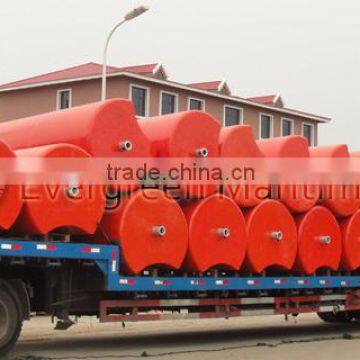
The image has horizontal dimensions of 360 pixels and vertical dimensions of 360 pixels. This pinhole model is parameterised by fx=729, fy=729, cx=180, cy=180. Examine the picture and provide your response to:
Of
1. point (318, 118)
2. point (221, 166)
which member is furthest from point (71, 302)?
point (318, 118)

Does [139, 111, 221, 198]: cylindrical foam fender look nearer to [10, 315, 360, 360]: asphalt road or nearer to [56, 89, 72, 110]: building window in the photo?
[10, 315, 360, 360]: asphalt road

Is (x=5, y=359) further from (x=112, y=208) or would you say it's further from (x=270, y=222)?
(x=270, y=222)

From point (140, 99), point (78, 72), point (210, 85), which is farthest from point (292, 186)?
point (210, 85)

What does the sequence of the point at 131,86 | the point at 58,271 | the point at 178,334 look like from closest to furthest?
1. the point at 58,271
2. the point at 178,334
3. the point at 131,86

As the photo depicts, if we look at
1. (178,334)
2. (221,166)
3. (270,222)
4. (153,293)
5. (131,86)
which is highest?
(131,86)

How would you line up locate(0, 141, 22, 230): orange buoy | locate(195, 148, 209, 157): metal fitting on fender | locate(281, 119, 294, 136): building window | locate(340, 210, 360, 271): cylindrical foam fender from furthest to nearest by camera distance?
1. locate(281, 119, 294, 136): building window
2. locate(340, 210, 360, 271): cylindrical foam fender
3. locate(195, 148, 209, 157): metal fitting on fender
4. locate(0, 141, 22, 230): orange buoy

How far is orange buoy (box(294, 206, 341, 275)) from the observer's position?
1188 centimetres

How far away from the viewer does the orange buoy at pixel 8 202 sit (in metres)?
8.33

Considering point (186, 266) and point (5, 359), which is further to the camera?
point (186, 266)

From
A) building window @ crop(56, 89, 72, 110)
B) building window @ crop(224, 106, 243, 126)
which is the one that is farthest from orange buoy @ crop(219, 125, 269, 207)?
building window @ crop(224, 106, 243, 126)

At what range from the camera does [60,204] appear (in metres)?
8.84

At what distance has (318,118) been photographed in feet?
156

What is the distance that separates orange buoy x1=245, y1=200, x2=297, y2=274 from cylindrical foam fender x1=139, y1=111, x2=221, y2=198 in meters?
1.00

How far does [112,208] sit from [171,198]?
0.93 m
